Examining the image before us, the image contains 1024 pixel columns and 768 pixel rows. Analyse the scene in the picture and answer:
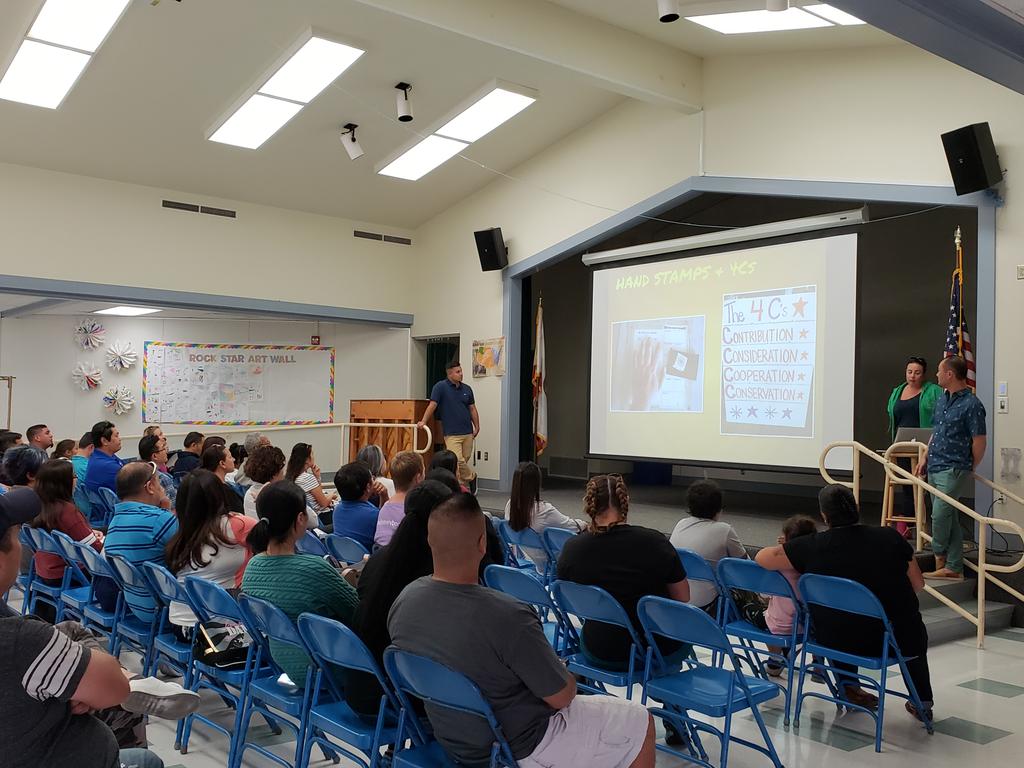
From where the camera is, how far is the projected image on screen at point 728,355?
6840 mm

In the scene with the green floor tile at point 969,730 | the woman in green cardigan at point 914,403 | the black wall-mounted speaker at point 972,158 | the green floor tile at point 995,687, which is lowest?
the green floor tile at point 995,687

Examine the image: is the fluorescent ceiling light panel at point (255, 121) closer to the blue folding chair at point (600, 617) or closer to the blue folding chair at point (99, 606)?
the blue folding chair at point (99, 606)

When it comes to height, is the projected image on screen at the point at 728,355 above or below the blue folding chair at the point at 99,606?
above

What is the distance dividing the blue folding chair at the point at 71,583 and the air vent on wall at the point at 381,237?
7185 mm

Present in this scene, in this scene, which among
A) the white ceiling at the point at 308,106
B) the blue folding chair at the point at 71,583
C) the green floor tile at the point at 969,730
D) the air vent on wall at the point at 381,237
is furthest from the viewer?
the air vent on wall at the point at 381,237

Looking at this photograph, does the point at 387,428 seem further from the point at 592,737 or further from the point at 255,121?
the point at 592,737

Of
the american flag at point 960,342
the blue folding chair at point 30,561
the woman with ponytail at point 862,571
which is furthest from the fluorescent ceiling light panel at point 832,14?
the blue folding chair at point 30,561

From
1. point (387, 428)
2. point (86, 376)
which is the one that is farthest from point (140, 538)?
point (86, 376)

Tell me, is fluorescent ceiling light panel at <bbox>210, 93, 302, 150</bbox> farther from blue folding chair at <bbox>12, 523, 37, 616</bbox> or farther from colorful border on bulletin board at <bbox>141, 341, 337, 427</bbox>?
blue folding chair at <bbox>12, 523, 37, 616</bbox>

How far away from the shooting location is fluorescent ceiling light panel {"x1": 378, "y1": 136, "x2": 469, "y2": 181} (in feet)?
29.3

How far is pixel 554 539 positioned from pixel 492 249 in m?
6.05

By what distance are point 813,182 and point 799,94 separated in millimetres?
771

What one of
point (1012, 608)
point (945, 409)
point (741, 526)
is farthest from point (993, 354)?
point (741, 526)

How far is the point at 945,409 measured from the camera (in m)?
5.46
